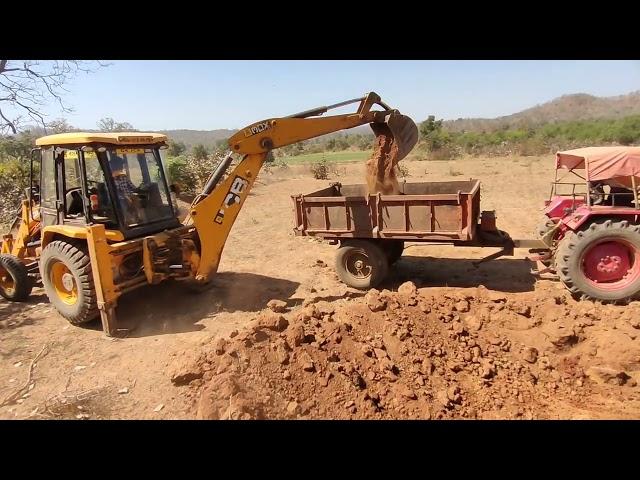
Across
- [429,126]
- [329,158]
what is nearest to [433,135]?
[429,126]

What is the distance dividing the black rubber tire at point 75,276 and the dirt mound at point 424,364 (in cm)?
181

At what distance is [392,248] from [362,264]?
676 millimetres

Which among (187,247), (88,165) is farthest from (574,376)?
(88,165)

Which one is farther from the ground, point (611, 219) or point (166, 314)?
point (611, 219)

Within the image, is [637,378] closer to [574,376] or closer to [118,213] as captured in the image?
[574,376]

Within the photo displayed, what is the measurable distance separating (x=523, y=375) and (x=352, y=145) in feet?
161

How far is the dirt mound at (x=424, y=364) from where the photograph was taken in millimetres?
3650

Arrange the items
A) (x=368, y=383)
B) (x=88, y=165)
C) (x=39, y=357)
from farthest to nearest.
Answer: (x=88, y=165) → (x=39, y=357) → (x=368, y=383)

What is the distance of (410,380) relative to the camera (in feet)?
13.0

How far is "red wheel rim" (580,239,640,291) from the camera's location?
5.46 m

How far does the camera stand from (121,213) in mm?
5668

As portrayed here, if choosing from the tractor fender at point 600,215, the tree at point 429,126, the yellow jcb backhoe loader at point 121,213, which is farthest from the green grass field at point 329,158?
the tractor fender at point 600,215

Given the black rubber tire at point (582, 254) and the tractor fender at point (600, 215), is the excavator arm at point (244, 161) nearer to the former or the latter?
the tractor fender at point (600, 215)

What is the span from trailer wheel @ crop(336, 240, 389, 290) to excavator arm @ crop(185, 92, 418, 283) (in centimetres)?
175
